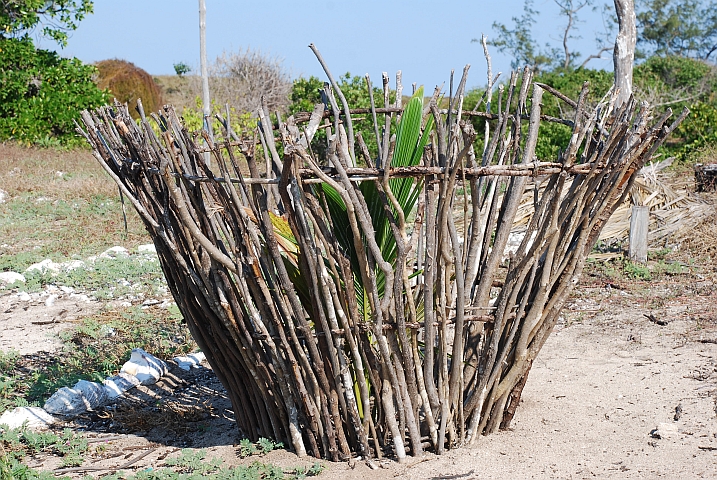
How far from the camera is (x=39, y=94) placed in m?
15.1

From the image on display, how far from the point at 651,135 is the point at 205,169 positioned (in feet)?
5.03

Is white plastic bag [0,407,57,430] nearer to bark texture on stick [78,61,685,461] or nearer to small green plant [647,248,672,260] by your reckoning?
bark texture on stick [78,61,685,461]

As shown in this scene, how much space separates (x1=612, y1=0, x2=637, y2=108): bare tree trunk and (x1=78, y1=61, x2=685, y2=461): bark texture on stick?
7.40 meters

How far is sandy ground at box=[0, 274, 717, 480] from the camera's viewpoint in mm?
2693

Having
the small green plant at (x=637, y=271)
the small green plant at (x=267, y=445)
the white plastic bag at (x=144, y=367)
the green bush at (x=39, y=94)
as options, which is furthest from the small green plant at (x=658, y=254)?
the green bush at (x=39, y=94)

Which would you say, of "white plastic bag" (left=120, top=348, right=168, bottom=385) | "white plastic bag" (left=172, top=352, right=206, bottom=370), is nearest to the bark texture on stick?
"white plastic bag" (left=120, top=348, right=168, bottom=385)

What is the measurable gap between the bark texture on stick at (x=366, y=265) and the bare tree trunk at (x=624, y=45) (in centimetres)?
740

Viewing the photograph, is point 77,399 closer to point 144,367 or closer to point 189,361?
point 144,367

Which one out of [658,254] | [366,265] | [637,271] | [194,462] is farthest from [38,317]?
[658,254]

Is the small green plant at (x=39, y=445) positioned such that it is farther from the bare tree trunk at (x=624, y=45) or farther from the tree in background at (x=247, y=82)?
the tree in background at (x=247, y=82)

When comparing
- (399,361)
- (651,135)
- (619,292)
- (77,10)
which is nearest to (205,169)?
(399,361)

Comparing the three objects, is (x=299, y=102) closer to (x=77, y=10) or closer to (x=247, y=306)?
(x=77, y=10)

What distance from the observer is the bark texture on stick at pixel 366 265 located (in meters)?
2.43

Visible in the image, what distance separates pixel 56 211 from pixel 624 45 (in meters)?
7.62
